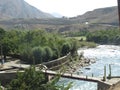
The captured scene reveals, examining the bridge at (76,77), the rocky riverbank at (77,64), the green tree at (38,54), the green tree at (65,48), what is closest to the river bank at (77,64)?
the rocky riverbank at (77,64)

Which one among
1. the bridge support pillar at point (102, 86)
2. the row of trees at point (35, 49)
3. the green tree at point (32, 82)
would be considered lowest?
the bridge support pillar at point (102, 86)

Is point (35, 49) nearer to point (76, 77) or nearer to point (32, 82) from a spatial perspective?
point (76, 77)

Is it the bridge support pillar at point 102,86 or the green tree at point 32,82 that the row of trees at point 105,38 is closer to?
the bridge support pillar at point 102,86

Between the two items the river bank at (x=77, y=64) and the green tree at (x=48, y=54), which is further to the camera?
the green tree at (x=48, y=54)

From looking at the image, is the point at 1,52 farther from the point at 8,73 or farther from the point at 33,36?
the point at 33,36

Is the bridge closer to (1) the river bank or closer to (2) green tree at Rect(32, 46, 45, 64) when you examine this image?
(2) green tree at Rect(32, 46, 45, 64)

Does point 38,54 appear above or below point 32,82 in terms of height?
below

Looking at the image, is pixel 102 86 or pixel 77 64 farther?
pixel 77 64

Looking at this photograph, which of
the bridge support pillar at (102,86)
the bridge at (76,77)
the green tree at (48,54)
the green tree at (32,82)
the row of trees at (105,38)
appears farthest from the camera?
the row of trees at (105,38)

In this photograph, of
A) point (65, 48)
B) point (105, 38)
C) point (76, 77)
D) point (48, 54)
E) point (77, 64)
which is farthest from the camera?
point (105, 38)

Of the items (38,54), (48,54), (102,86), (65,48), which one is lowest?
(102,86)

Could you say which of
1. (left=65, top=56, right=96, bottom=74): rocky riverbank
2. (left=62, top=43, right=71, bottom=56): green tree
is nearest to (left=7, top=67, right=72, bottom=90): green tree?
(left=65, top=56, right=96, bottom=74): rocky riverbank

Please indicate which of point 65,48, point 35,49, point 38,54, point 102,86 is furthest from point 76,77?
point 65,48

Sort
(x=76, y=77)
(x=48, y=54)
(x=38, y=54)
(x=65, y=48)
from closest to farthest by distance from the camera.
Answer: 1. (x=76, y=77)
2. (x=38, y=54)
3. (x=48, y=54)
4. (x=65, y=48)
